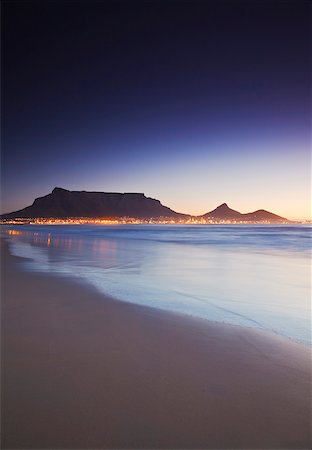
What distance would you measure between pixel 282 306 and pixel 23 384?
5261mm

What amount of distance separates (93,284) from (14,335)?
408 centimetres

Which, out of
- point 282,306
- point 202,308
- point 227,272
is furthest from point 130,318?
point 227,272

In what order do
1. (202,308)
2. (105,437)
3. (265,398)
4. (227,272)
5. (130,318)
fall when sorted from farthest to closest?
1. (227,272)
2. (202,308)
3. (130,318)
4. (265,398)
5. (105,437)

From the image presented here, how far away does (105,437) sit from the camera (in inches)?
98.7

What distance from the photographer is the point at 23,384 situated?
3.17 metres

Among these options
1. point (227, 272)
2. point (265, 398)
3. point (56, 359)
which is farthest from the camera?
point (227, 272)

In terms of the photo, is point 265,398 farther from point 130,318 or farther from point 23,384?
point 130,318

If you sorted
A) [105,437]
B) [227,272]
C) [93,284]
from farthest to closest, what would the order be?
[227,272]
[93,284]
[105,437]

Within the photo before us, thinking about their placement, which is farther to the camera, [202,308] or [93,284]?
[93,284]

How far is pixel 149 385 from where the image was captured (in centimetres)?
320

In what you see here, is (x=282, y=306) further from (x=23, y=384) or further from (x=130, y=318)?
(x=23, y=384)

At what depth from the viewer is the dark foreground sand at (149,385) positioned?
2.55 m

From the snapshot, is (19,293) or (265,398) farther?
(19,293)

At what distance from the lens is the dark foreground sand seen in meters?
2.55
